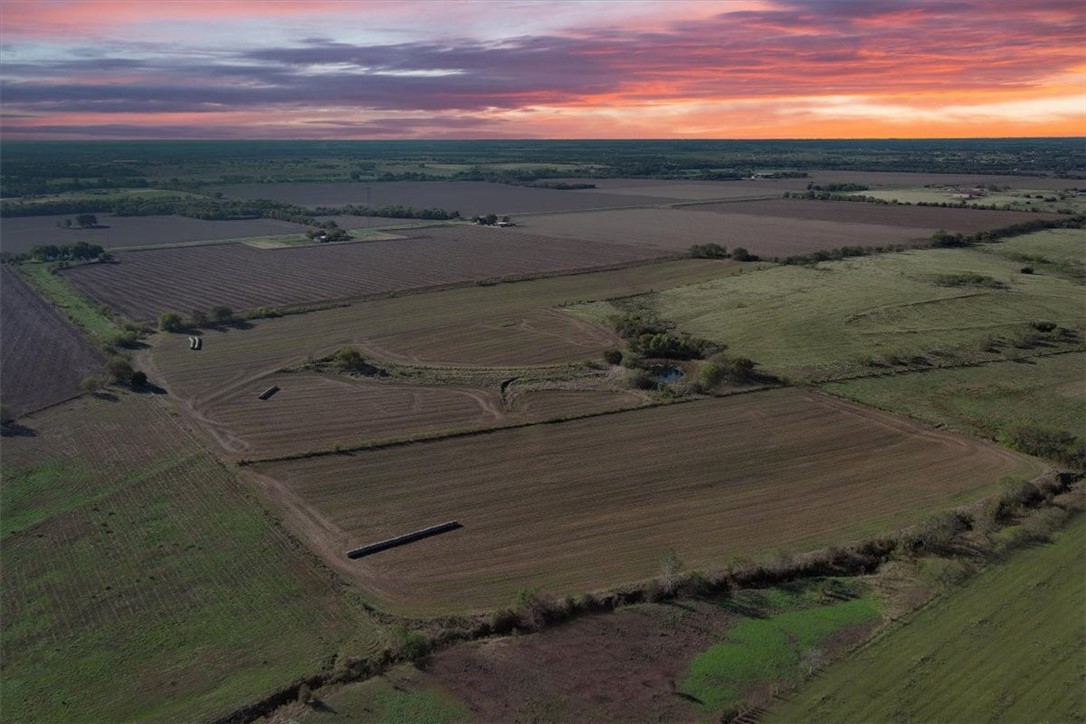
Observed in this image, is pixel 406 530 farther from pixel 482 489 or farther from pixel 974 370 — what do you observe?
pixel 974 370

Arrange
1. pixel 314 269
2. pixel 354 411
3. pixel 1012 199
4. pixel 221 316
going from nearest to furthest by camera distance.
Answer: pixel 354 411
pixel 221 316
pixel 314 269
pixel 1012 199

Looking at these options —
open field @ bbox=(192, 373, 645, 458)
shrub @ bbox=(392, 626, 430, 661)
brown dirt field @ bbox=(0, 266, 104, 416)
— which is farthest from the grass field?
brown dirt field @ bbox=(0, 266, 104, 416)

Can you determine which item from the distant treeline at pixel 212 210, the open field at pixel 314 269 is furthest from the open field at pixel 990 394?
the distant treeline at pixel 212 210

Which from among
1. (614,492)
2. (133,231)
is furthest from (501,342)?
(133,231)

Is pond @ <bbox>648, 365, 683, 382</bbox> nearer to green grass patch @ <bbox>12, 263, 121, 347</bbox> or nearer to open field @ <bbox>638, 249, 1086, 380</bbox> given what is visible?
open field @ <bbox>638, 249, 1086, 380</bbox>

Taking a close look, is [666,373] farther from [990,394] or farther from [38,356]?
[38,356]

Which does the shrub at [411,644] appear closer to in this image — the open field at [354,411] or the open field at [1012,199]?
the open field at [354,411]
